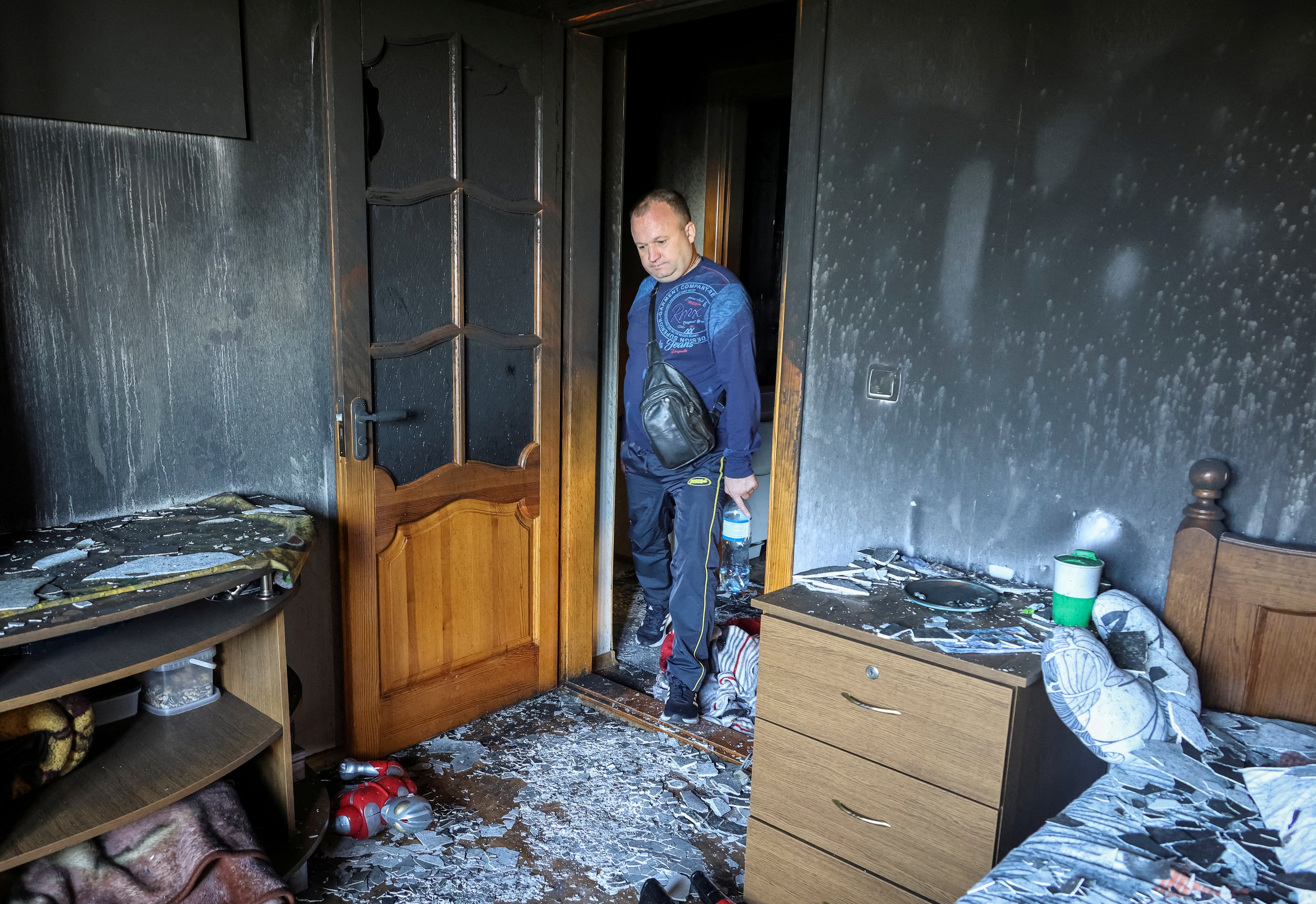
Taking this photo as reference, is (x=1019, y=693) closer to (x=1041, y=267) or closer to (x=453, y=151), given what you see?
(x=1041, y=267)

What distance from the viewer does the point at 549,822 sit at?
84.3 inches

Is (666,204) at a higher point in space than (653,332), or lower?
higher

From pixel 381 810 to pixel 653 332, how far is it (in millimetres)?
1422

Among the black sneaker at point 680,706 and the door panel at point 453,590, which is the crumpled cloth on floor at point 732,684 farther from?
the door panel at point 453,590

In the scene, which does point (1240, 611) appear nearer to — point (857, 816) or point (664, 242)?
point (857, 816)

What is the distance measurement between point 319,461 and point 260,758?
71 centimetres

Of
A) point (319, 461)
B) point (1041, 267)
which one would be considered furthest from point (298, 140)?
point (1041, 267)

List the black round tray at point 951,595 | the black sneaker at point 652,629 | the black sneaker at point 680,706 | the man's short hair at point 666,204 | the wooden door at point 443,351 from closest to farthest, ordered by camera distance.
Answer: the black round tray at point 951,595, the wooden door at point 443,351, the man's short hair at point 666,204, the black sneaker at point 680,706, the black sneaker at point 652,629

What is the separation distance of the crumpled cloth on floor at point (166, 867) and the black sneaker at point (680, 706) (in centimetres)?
121

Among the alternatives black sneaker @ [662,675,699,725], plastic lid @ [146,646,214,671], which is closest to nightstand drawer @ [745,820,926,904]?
black sneaker @ [662,675,699,725]

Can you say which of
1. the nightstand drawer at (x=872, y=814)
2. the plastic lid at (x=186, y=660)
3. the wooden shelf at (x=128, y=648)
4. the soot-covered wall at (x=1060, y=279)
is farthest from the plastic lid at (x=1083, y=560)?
the plastic lid at (x=186, y=660)

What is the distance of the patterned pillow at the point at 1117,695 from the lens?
4.64ft

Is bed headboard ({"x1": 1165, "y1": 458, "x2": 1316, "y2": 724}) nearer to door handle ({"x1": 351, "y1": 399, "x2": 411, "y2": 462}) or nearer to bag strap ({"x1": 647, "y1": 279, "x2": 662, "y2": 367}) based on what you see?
bag strap ({"x1": 647, "y1": 279, "x2": 662, "y2": 367})

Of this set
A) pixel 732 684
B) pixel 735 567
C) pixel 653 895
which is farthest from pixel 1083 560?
pixel 735 567
